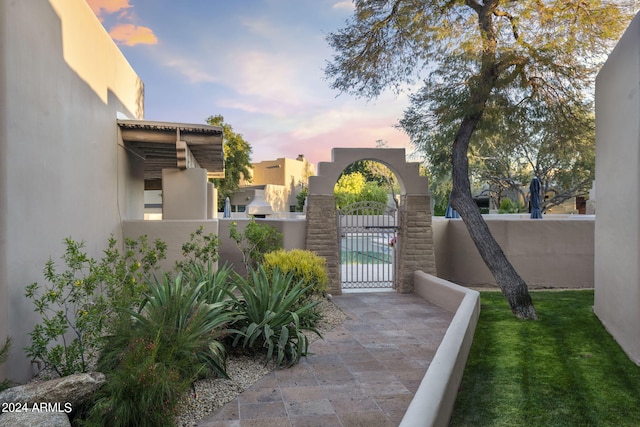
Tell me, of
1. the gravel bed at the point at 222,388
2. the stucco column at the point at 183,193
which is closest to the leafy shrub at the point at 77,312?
the gravel bed at the point at 222,388

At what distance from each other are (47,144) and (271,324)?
3.50 meters

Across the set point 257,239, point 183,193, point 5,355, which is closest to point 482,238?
point 257,239

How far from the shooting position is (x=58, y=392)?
3.76 m

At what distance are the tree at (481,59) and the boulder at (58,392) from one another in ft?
24.6

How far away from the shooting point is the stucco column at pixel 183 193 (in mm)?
9992

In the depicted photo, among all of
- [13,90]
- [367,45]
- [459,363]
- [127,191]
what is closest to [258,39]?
[367,45]

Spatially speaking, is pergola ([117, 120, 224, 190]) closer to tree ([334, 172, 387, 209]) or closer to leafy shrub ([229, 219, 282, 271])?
leafy shrub ([229, 219, 282, 271])

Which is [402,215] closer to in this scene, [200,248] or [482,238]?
[482,238]

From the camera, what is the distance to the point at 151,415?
373 cm

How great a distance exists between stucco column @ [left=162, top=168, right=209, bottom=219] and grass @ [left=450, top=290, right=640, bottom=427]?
6.22 meters

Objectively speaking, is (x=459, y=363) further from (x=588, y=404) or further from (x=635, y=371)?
(x=635, y=371)

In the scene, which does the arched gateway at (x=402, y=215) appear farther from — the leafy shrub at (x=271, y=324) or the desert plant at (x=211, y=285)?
the desert plant at (x=211, y=285)

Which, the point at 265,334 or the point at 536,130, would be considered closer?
the point at 265,334

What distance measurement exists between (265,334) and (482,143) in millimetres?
8802
